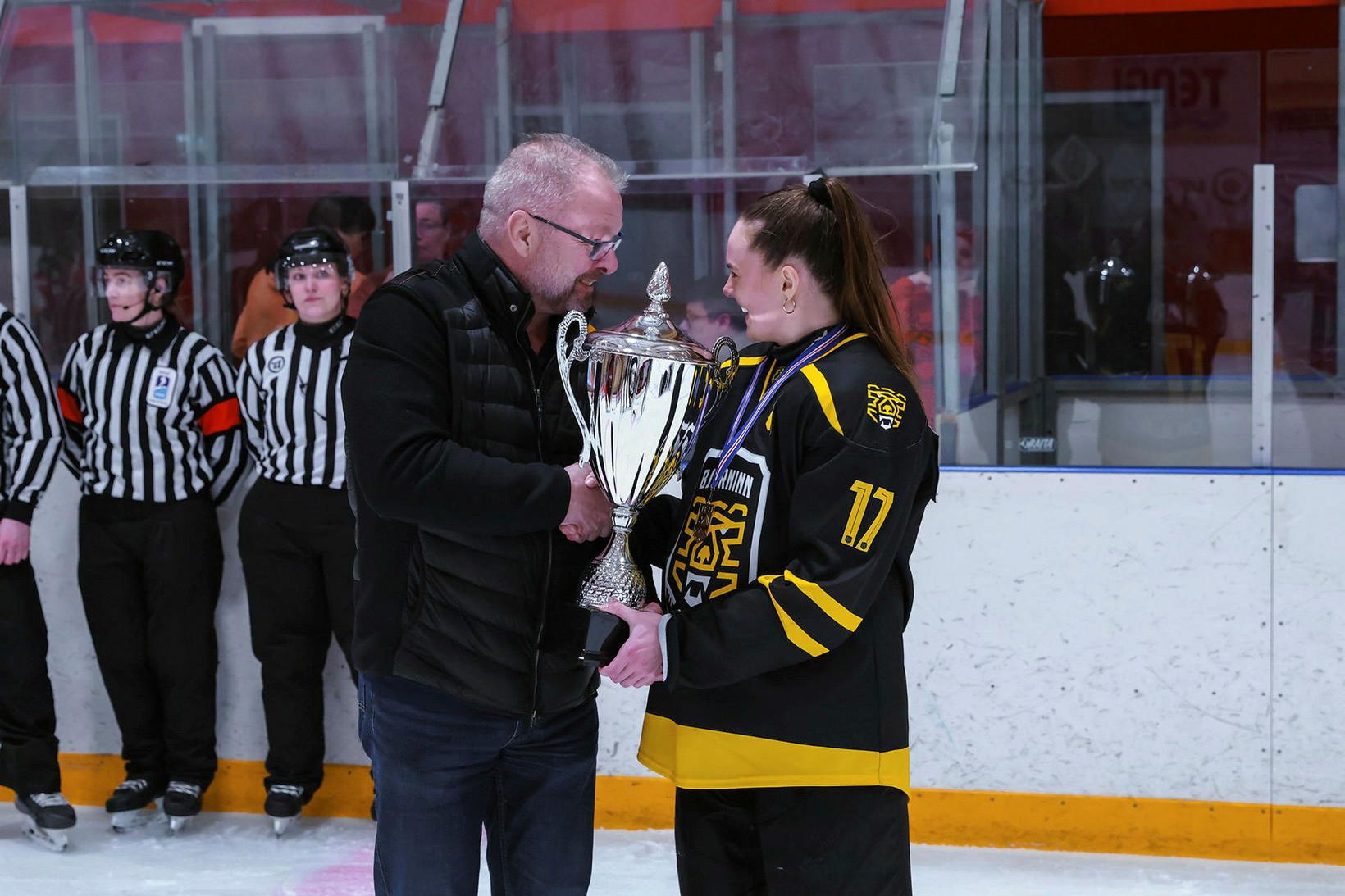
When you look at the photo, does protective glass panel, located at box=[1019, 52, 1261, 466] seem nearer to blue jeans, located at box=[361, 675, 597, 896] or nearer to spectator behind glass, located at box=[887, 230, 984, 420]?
spectator behind glass, located at box=[887, 230, 984, 420]

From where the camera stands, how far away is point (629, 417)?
1.57 m

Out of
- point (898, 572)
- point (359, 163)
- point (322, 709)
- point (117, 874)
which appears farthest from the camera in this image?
point (359, 163)

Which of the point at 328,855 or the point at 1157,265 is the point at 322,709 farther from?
the point at 1157,265

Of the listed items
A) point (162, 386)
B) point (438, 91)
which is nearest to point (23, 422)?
point (162, 386)

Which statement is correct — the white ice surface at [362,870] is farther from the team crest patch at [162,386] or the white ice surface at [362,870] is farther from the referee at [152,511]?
the team crest patch at [162,386]

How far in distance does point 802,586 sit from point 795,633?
5 centimetres

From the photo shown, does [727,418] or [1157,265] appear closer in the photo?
[727,418]

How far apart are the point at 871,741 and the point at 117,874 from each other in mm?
2232

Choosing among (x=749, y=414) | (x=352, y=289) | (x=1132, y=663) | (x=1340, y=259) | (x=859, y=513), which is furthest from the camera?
(x=352, y=289)

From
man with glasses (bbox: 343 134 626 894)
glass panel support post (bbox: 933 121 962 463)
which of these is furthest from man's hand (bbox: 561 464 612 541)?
glass panel support post (bbox: 933 121 962 463)

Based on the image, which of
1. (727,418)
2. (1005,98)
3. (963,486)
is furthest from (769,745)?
(1005,98)

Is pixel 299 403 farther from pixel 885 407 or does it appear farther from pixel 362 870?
pixel 885 407

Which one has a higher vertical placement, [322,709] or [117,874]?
[322,709]

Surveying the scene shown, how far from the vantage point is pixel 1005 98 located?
11.8 ft
